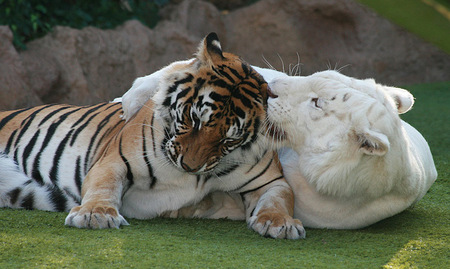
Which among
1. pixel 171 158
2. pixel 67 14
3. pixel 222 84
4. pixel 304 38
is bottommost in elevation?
pixel 304 38

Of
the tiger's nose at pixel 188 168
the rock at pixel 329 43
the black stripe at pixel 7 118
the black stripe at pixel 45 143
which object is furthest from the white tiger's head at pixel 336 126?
the rock at pixel 329 43

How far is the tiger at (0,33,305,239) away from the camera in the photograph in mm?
1987

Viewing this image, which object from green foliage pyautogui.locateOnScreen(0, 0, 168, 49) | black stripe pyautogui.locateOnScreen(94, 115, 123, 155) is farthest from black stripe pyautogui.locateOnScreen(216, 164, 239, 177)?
green foliage pyautogui.locateOnScreen(0, 0, 168, 49)

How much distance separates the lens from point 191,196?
2.26m

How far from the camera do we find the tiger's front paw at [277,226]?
1.97m

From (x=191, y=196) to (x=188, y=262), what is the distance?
2.36ft

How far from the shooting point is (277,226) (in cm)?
198

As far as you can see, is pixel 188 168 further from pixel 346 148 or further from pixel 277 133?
pixel 346 148

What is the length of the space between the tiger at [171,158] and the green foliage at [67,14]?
3.21 meters

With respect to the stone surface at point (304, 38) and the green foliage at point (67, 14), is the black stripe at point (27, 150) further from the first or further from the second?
the stone surface at point (304, 38)

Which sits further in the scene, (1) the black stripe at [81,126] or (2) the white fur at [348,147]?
(1) the black stripe at [81,126]

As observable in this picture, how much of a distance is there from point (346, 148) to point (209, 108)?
0.53 meters

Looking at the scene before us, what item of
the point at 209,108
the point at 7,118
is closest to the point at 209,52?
the point at 209,108

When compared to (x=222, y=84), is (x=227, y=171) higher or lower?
lower
